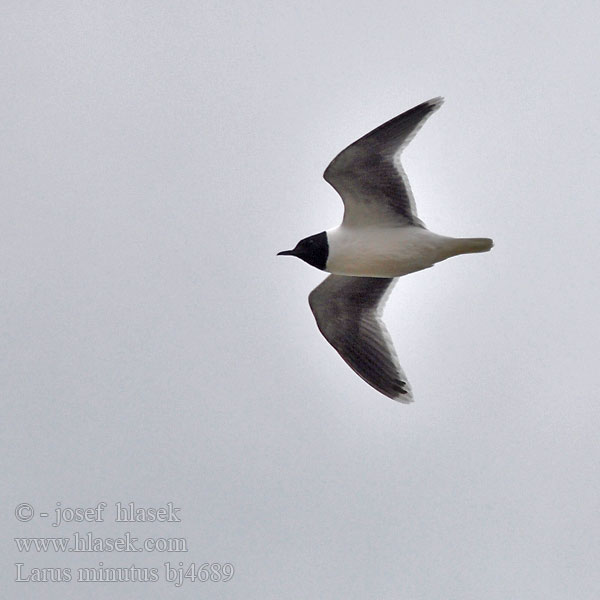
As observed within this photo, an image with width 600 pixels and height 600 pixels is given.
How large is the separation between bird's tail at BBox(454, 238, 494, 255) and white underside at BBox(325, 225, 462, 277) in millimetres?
22

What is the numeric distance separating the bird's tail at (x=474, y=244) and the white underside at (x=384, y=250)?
2cm

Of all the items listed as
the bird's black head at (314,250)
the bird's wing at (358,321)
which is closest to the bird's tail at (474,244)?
the bird's black head at (314,250)

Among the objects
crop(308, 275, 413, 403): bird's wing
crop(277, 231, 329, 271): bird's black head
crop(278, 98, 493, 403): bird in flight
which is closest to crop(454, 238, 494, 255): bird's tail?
crop(278, 98, 493, 403): bird in flight

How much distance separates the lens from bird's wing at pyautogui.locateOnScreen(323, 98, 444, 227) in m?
13.5

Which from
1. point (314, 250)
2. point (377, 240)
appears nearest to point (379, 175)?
point (377, 240)

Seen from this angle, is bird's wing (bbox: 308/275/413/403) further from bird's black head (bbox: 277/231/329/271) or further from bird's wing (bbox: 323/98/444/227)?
bird's wing (bbox: 323/98/444/227)

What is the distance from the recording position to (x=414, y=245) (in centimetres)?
1388

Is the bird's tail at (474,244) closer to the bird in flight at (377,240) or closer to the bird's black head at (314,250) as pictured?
the bird in flight at (377,240)

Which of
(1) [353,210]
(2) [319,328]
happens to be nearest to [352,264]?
(1) [353,210]

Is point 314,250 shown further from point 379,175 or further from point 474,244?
point 474,244

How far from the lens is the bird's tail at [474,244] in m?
13.7

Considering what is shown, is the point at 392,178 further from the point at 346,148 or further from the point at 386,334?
the point at 386,334

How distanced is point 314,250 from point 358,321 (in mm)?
1401

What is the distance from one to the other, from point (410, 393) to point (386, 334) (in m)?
0.82
